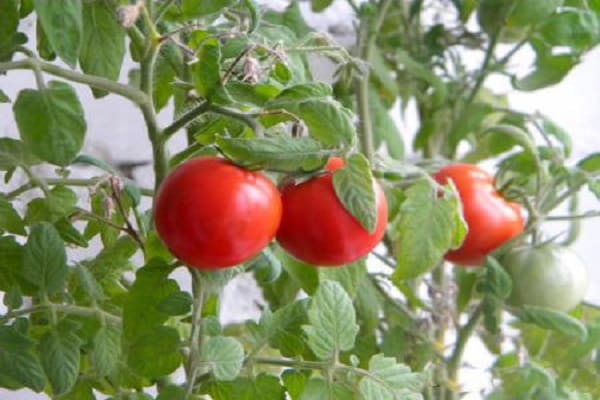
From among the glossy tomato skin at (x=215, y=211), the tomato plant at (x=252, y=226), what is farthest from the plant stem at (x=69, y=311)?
the glossy tomato skin at (x=215, y=211)

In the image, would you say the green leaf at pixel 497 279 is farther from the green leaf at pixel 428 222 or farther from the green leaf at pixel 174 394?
the green leaf at pixel 174 394

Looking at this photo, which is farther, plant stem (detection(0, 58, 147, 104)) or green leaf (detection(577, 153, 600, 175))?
green leaf (detection(577, 153, 600, 175))

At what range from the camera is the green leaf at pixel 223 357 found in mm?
531

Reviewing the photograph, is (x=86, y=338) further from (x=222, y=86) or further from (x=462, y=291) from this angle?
(x=462, y=291)

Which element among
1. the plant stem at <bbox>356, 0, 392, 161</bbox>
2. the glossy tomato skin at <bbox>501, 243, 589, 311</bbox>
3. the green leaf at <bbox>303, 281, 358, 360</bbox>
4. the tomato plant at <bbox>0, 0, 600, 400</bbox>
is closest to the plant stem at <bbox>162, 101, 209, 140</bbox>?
the tomato plant at <bbox>0, 0, 600, 400</bbox>

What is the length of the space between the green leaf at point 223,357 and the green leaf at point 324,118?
12 centimetres

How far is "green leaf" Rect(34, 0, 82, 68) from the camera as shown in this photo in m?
0.50

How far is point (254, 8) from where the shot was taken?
1.80ft

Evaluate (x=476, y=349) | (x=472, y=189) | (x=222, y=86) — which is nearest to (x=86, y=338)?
(x=222, y=86)

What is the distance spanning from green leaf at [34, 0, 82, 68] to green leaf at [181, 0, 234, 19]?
0.18 ft

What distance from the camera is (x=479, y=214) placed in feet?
2.58

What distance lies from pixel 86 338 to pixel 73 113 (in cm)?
16

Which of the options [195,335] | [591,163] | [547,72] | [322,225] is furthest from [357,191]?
[547,72]

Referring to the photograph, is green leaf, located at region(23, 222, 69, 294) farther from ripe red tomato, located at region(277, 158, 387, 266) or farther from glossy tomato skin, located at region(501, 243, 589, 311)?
glossy tomato skin, located at region(501, 243, 589, 311)
